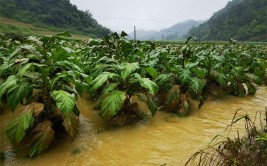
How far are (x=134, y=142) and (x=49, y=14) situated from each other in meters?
77.0

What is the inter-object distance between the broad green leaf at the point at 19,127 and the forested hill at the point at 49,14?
222ft

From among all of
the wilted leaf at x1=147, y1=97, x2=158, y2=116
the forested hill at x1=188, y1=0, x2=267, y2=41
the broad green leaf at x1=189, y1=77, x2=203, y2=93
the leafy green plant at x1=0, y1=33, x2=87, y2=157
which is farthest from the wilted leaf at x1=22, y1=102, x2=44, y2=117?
the forested hill at x1=188, y1=0, x2=267, y2=41

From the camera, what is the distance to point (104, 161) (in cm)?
289

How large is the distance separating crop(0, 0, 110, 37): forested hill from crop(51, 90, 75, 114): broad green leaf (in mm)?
67861

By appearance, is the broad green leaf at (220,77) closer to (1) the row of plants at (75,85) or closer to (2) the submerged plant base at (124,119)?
(1) the row of plants at (75,85)

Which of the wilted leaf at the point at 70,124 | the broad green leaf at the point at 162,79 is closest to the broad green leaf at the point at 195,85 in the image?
the broad green leaf at the point at 162,79

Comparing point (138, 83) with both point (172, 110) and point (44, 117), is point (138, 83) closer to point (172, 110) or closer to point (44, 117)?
point (172, 110)

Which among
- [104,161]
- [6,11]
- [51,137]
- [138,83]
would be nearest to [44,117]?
[51,137]

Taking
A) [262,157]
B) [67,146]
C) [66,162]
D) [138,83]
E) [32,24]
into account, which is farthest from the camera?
[32,24]

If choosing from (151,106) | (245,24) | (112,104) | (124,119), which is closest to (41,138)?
(112,104)

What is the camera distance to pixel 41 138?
2.91m

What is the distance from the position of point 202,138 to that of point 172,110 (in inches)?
40.6

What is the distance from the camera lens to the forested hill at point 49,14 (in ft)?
226

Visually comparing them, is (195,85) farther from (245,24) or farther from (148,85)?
(245,24)
